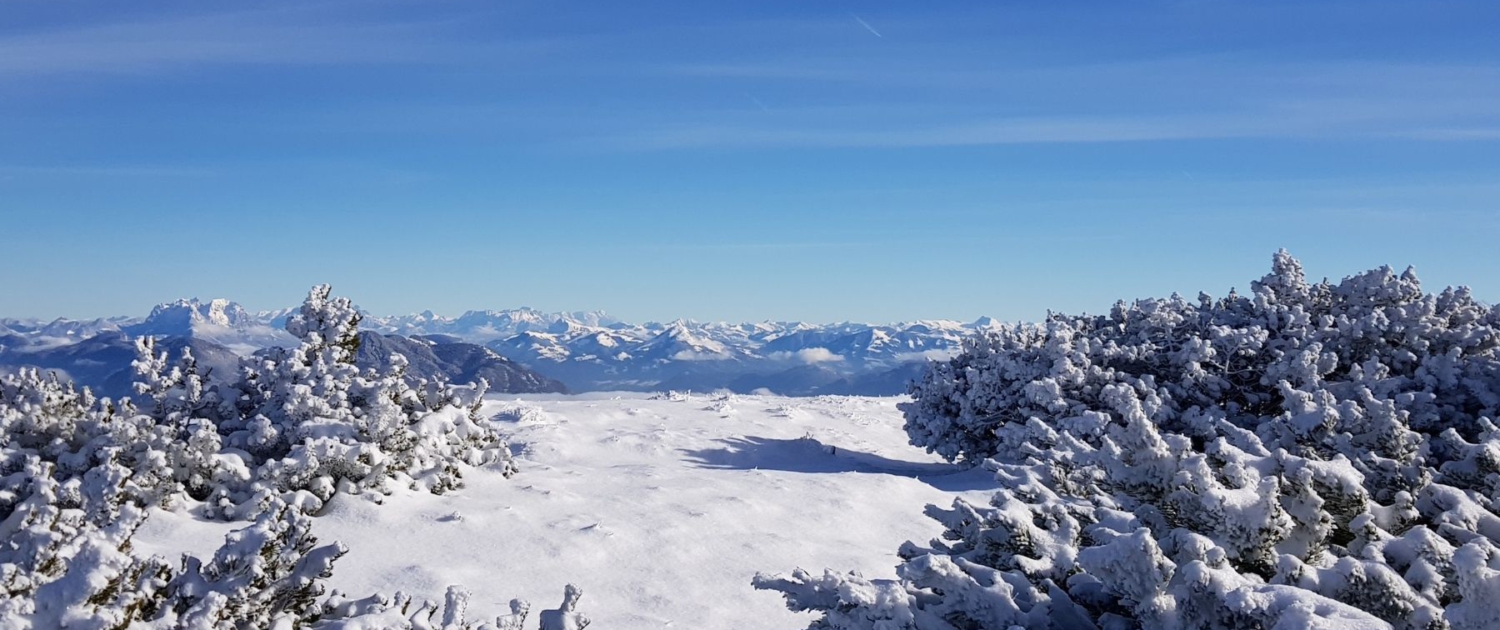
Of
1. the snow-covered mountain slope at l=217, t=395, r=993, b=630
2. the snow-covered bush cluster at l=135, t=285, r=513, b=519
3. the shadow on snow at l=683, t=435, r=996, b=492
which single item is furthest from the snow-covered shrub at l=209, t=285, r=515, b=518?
the shadow on snow at l=683, t=435, r=996, b=492

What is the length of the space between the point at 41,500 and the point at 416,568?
10.0 ft

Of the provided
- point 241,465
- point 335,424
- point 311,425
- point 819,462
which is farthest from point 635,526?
point 819,462

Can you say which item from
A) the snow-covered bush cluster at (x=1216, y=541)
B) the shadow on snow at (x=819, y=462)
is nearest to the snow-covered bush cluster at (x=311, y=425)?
the shadow on snow at (x=819, y=462)

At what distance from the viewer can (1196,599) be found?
4.73 m

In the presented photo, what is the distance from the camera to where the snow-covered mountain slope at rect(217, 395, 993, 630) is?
8945 millimetres

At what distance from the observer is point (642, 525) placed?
11.1 m

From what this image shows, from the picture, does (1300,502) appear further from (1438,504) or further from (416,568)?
(416,568)

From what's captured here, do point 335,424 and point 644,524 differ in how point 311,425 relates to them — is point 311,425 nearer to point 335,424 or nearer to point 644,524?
point 335,424

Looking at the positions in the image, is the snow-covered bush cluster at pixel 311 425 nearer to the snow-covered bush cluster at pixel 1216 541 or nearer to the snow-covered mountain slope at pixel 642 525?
the snow-covered mountain slope at pixel 642 525

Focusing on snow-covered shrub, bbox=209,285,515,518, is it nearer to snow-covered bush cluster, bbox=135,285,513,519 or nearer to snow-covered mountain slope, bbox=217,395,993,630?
snow-covered bush cluster, bbox=135,285,513,519

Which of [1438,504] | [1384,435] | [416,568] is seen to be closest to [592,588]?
[416,568]

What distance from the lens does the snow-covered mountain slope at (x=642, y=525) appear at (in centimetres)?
895

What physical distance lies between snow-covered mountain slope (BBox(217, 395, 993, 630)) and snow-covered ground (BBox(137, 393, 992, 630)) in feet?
0.08

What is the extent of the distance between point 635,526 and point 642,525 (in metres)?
0.09
